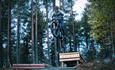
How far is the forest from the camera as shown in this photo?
35319mm

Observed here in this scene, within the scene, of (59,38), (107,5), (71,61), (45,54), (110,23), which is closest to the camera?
(71,61)

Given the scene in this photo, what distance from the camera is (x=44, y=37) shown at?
53344 millimetres

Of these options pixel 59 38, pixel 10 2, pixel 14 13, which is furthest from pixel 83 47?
pixel 59 38

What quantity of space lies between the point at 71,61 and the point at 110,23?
51.7ft

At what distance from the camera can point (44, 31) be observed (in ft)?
171

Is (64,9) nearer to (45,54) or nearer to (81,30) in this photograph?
(81,30)

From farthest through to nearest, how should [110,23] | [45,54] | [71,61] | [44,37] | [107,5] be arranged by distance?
[45,54]
[44,37]
[110,23]
[107,5]
[71,61]

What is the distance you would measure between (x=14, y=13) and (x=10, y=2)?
5526mm

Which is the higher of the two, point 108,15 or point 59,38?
point 108,15

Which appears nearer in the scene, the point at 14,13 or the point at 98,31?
the point at 98,31

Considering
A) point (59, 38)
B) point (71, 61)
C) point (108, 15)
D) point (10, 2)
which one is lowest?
point (71, 61)

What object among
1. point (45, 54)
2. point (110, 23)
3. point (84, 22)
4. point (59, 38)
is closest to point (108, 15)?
point (110, 23)

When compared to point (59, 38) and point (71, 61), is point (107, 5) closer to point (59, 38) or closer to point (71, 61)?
point (59, 38)

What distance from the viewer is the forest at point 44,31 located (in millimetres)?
35319
